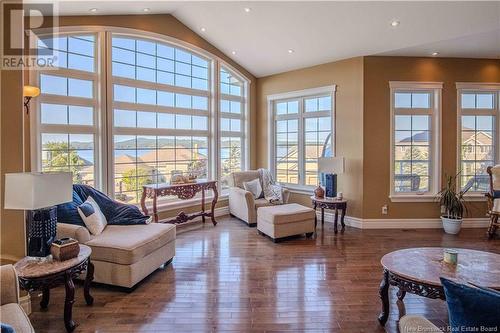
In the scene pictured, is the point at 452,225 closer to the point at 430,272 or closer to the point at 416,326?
the point at 430,272

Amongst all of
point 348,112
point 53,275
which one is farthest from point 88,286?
point 348,112

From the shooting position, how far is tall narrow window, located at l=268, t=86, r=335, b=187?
20.7 feet

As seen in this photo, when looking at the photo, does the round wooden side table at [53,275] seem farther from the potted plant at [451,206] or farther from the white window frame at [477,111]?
the white window frame at [477,111]

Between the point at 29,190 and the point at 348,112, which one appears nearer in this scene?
the point at 29,190

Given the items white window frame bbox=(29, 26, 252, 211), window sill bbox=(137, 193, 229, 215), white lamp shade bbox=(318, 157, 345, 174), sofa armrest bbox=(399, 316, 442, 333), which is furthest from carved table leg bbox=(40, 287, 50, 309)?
white lamp shade bbox=(318, 157, 345, 174)

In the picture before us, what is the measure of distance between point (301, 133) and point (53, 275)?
5.34m

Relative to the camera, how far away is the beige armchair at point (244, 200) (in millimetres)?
5660

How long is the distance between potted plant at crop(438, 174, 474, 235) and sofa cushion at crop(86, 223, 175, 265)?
4645 millimetres

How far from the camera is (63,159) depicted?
14.4ft

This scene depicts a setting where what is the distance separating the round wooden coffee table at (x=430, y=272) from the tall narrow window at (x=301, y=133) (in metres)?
3.55

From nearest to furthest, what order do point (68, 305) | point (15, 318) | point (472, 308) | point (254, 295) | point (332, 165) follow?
point (472, 308) < point (15, 318) < point (68, 305) < point (254, 295) < point (332, 165)

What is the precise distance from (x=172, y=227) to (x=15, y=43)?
8.04 ft

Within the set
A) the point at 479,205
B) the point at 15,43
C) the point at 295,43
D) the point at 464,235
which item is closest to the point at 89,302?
the point at 15,43

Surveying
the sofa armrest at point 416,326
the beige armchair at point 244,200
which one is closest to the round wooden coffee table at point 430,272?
the sofa armrest at point 416,326
